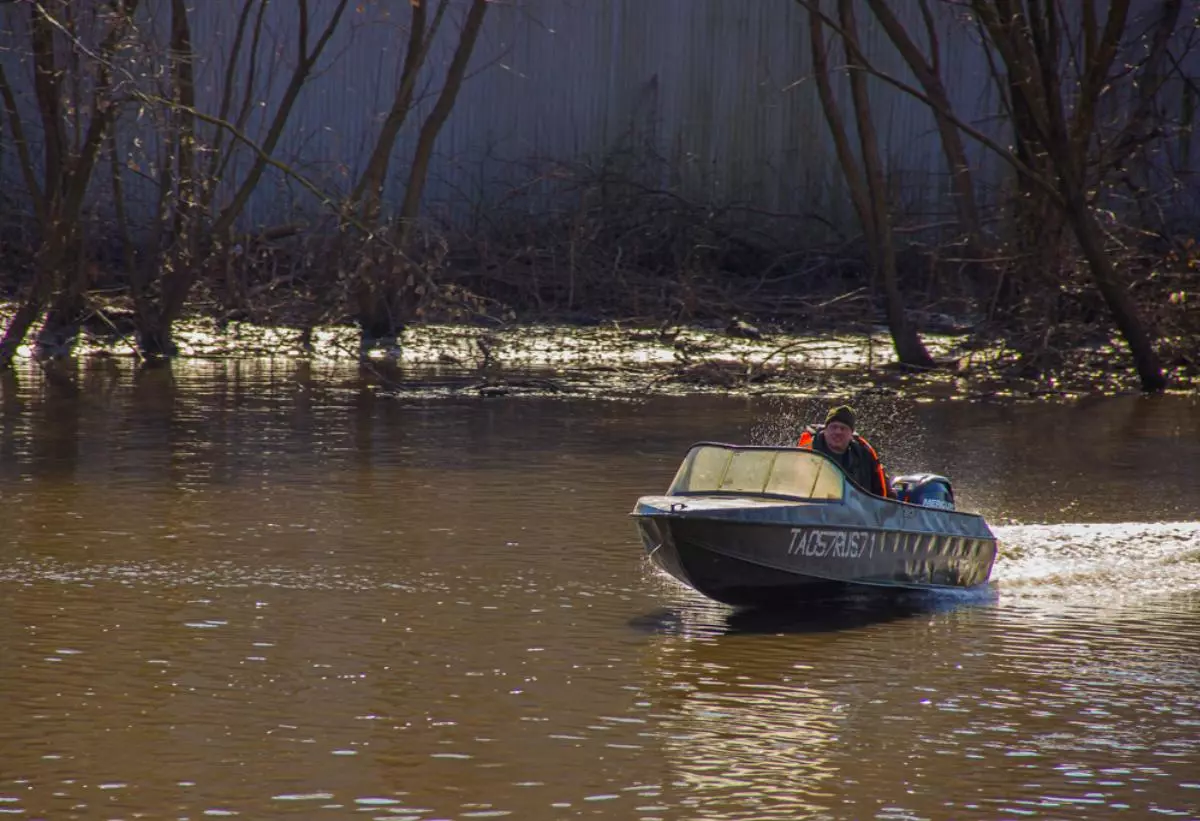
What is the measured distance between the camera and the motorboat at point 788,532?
10227mm

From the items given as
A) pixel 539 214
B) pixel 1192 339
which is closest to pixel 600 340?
pixel 539 214

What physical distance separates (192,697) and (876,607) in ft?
13.6

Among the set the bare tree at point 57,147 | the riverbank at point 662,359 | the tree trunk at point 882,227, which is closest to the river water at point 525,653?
the bare tree at point 57,147

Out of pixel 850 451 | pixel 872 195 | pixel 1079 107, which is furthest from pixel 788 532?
pixel 872 195

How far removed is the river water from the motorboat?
213 millimetres

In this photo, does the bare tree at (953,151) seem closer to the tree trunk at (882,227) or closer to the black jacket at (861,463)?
the tree trunk at (882,227)

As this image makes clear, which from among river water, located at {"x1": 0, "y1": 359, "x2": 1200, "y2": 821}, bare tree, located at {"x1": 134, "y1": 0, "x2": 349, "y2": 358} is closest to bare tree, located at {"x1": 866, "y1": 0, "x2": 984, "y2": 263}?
bare tree, located at {"x1": 134, "y1": 0, "x2": 349, "y2": 358}

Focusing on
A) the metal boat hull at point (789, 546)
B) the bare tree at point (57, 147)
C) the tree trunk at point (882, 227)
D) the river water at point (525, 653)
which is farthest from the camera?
the tree trunk at point (882, 227)

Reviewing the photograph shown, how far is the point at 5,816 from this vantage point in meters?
6.67

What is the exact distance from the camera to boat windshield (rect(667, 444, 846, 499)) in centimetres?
1065

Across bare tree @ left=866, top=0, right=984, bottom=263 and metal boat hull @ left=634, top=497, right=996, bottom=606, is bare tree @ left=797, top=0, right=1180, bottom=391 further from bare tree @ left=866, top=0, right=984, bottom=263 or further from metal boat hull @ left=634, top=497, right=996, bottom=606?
metal boat hull @ left=634, top=497, right=996, bottom=606

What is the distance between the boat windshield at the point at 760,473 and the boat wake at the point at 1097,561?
1398 mm

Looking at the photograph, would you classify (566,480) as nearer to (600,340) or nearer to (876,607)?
(876,607)

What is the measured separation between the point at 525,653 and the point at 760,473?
2.14 m
